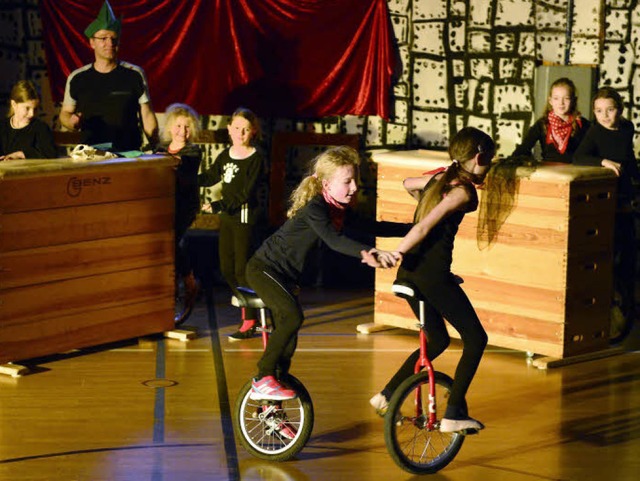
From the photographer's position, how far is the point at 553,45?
10383mm

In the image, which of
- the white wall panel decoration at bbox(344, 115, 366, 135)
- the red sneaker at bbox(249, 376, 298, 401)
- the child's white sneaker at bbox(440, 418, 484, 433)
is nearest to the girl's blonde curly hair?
the red sneaker at bbox(249, 376, 298, 401)

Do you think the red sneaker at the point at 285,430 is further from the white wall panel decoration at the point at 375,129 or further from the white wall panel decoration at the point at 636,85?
the white wall panel decoration at the point at 636,85

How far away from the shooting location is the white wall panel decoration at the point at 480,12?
1043cm

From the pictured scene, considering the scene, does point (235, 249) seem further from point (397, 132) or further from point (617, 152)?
point (397, 132)

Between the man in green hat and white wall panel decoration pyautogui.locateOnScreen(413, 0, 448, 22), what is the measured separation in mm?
2869

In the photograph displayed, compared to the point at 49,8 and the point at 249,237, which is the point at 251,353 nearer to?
the point at 249,237

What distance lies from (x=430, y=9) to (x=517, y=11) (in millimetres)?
696

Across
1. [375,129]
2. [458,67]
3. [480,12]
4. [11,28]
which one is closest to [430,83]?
[458,67]

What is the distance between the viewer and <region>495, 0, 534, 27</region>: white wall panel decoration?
10.4 meters

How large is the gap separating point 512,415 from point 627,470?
0.98 metres

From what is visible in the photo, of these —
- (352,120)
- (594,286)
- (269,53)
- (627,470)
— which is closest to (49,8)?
(269,53)

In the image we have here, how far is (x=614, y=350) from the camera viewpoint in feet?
26.3

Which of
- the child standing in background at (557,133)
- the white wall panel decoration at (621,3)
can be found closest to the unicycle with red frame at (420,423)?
the child standing in background at (557,133)

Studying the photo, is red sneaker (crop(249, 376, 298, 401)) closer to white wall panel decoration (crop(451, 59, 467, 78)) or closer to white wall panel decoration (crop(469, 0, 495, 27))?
white wall panel decoration (crop(451, 59, 467, 78))
